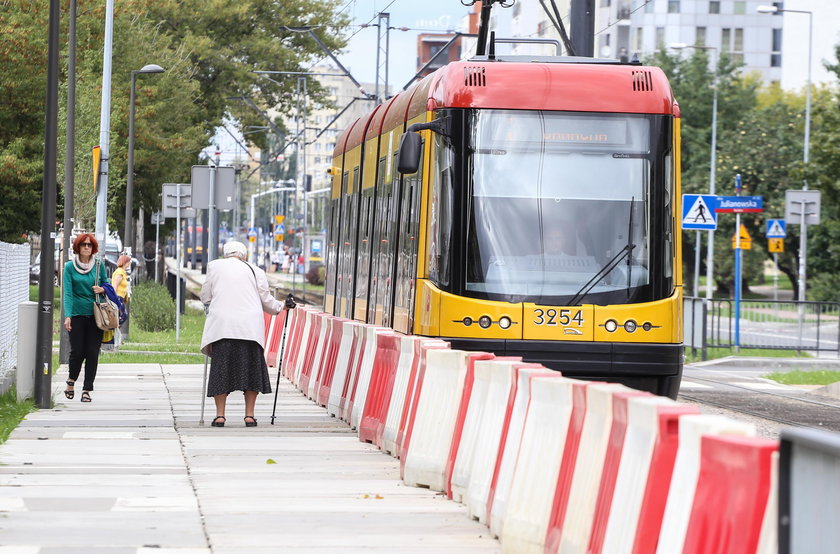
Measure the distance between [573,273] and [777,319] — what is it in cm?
1621

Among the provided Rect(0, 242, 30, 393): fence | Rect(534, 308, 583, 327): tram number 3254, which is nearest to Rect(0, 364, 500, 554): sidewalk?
Rect(534, 308, 583, 327): tram number 3254

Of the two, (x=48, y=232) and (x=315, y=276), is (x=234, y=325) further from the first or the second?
(x=315, y=276)

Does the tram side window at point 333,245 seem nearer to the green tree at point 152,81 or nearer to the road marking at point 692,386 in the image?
the road marking at point 692,386

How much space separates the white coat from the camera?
1395 centimetres

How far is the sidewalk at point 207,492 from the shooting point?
8.07m

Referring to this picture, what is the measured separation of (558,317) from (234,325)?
9.15 ft

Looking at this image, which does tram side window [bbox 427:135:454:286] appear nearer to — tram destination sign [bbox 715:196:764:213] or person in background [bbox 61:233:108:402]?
person in background [bbox 61:233:108:402]

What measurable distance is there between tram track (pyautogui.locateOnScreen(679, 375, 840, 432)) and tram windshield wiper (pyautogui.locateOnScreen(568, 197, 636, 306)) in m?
2.70

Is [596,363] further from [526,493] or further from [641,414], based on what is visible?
[641,414]

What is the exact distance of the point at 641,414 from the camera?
6008 millimetres

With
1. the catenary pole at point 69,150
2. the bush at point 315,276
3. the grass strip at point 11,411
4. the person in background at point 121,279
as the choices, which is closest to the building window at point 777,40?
the bush at point 315,276

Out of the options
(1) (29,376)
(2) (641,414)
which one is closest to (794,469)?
(2) (641,414)

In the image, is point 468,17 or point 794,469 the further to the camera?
point 468,17

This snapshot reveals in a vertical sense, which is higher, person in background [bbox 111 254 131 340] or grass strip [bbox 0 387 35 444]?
person in background [bbox 111 254 131 340]
